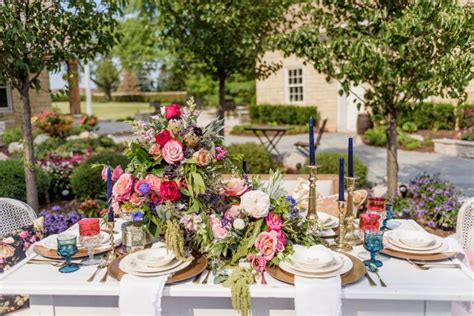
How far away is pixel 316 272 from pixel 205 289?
0.47 m

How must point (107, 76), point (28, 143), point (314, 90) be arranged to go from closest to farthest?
1. point (28, 143)
2. point (314, 90)
3. point (107, 76)

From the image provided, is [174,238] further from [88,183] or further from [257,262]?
[88,183]

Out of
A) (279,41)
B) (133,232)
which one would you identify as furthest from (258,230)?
(279,41)

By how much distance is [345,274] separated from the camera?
1953mm

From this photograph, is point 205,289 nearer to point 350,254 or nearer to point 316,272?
point 316,272

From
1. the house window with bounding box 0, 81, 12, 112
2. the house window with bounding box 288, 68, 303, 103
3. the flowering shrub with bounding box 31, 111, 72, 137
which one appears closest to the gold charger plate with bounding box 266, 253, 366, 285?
the flowering shrub with bounding box 31, 111, 72, 137

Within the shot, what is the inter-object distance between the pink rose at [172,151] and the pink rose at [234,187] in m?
0.29

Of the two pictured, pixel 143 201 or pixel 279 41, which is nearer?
pixel 143 201

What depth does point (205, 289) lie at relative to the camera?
6.08ft

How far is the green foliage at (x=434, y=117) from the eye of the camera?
470 inches

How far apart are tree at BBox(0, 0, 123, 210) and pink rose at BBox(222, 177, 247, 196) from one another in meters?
2.37

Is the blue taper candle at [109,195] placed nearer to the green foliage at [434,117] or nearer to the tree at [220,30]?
the tree at [220,30]

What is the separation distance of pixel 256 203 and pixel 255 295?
0.41 m

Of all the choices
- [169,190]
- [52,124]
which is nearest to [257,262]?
[169,190]
